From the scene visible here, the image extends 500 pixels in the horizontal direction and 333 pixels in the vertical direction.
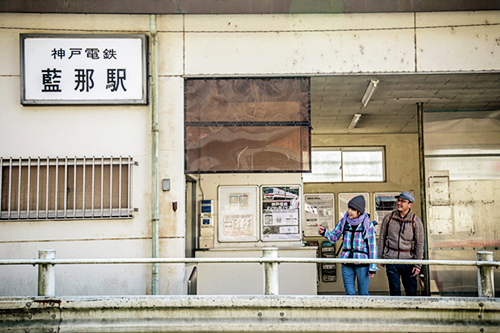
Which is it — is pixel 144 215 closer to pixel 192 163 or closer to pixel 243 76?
pixel 192 163

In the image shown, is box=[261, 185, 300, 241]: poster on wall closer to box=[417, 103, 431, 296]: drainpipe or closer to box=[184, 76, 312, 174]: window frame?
box=[184, 76, 312, 174]: window frame

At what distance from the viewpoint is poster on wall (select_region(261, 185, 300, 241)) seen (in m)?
8.95

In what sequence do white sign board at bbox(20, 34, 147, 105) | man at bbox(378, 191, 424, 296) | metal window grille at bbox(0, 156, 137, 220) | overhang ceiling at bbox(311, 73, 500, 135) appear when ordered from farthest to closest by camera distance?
overhang ceiling at bbox(311, 73, 500, 135)
white sign board at bbox(20, 34, 147, 105)
metal window grille at bbox(0, 156, 137, 220)
man at bbox(378, 191, 424, 296)

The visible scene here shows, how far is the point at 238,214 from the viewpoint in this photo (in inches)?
356

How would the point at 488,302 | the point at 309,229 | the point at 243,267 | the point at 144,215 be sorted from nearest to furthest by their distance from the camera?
the point at 488,302 < the point at 144,215 < the point at 243,267 < the point at 309,229

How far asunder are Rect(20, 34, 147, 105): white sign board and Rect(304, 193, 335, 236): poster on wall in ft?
18.0

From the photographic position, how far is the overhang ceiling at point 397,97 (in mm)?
7711

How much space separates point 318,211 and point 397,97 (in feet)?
12.0

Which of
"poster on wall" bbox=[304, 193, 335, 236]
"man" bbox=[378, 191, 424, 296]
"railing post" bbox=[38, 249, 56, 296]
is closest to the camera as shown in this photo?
"railing post" bbox=[38, 249, 56, 296]

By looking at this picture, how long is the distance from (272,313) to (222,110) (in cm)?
333

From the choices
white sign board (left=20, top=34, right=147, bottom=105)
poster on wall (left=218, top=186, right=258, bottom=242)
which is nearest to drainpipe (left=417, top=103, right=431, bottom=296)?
poster on wall (left=218, top=186, right=258, bottom=242)

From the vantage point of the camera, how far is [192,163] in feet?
24.3

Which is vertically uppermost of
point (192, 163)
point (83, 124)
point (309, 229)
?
point (83, 124)

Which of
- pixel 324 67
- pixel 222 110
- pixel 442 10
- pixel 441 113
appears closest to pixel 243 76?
pixel 222 110
